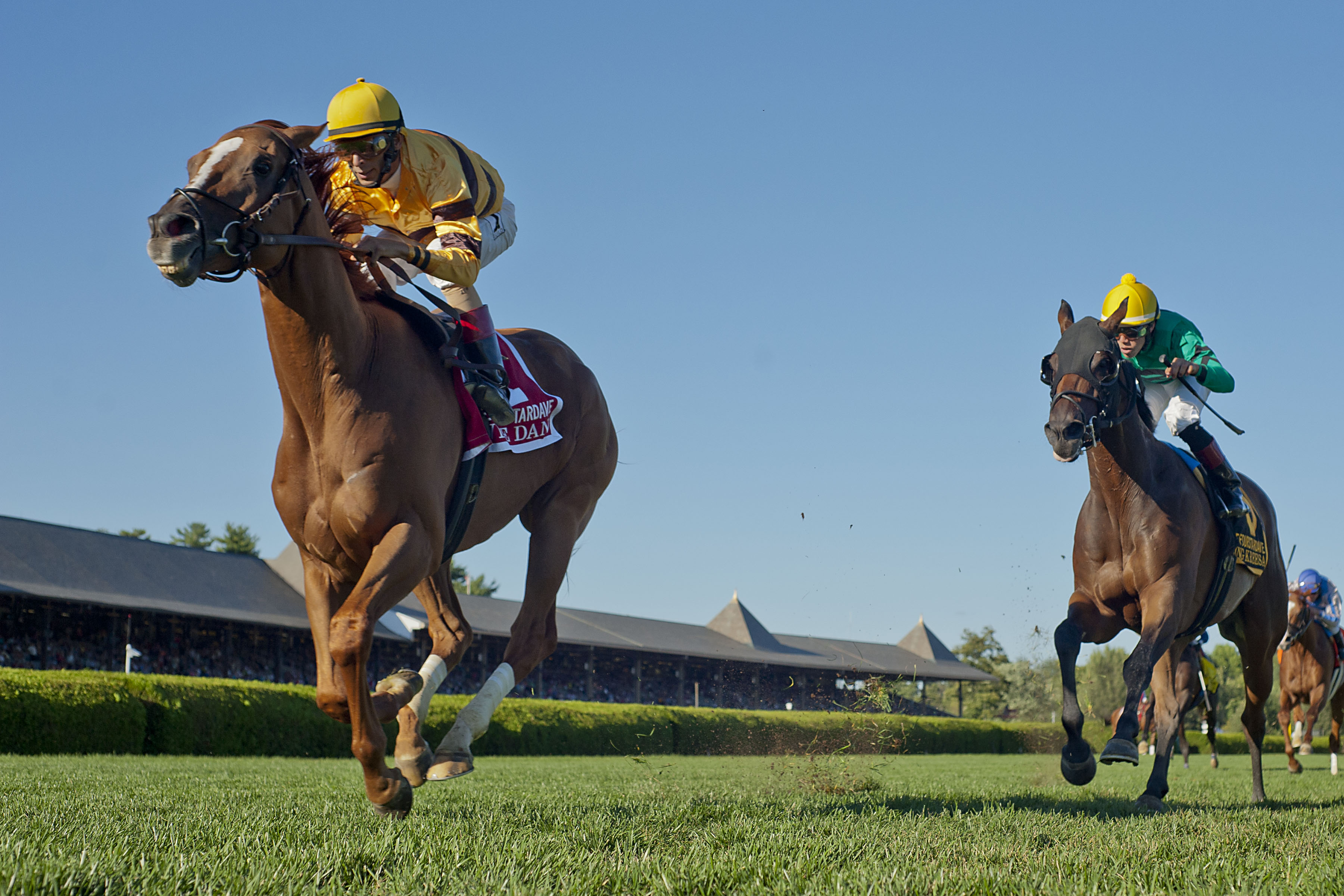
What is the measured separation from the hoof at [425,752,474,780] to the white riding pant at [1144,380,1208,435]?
5.23 m

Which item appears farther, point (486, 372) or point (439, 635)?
point (439, 635)

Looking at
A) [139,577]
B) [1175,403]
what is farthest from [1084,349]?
[139,577]

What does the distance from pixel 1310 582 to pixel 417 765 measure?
14359mm

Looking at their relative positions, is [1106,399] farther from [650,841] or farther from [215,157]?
[215,157]

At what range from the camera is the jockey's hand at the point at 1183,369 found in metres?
7.17

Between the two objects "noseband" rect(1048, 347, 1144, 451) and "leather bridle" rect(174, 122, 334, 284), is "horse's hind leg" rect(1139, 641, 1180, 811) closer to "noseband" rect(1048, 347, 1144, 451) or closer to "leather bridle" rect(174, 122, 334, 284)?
"noseband" rect(1048, 347, 1144, 451)

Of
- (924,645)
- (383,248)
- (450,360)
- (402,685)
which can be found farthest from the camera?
(924,645)

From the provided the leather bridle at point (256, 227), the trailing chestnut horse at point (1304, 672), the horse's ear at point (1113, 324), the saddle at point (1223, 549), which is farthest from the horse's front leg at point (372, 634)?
the trailing chestnut horse at point (1304, 672)

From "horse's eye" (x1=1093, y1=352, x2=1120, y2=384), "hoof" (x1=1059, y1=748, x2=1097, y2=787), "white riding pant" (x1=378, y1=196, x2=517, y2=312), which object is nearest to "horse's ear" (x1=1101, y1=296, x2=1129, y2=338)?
"horse's eye" (x1=1093, y1=352, x2=1120, y2=384)

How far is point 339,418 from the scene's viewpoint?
4383 mm

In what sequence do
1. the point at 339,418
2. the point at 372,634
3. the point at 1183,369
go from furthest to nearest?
the point at 1183,369 → the point at 339,418 → the point at 372,634

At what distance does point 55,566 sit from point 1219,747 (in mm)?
34380

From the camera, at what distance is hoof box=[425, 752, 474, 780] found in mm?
4570

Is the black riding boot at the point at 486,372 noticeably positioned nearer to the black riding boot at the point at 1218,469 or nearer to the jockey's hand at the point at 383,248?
the jockey's hand at the point at 383,248
